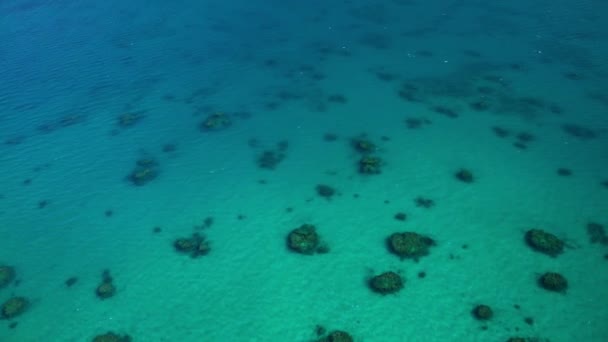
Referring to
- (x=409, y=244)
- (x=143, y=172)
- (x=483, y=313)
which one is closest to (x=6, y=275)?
(x=143, y=172)

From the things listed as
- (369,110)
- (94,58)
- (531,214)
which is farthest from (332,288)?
(94,58)

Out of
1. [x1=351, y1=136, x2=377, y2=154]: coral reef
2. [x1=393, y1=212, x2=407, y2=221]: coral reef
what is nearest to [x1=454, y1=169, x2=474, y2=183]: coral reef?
[x1=393, y1=212, x2=407, y2=221]: coral reef

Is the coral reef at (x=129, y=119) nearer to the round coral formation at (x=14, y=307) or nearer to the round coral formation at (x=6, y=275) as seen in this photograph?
the round coral formation at (x=6, y=275)

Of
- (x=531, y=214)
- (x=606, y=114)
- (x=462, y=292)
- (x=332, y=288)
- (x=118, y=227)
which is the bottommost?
(x=118, y=227)

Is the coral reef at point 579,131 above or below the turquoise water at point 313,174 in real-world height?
above

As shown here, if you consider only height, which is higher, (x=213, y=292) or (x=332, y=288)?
(x=332, y=288)

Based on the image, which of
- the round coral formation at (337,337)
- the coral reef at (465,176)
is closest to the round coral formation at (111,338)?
the round coral formation at (337,337)

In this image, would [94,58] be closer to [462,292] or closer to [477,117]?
[477,117]
